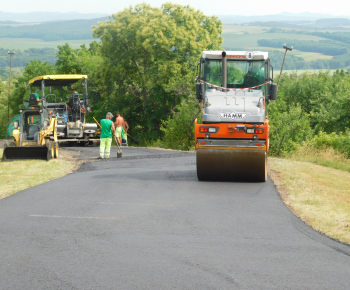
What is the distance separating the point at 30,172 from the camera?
16.6 meters

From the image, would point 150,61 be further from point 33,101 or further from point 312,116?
point 33,101

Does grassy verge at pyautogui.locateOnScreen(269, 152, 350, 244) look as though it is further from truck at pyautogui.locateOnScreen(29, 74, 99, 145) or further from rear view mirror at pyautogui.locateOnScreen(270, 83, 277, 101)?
truck at pyautogui.locateOnScreen(29, 74, 99, 145)

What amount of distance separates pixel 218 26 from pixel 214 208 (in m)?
37.3

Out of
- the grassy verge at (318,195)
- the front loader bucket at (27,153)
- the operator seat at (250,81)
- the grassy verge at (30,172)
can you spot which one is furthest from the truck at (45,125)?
the operator seat at (250,81)

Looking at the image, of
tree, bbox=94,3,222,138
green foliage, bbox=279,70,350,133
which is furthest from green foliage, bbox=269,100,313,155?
tree, bbox=94,3,222,138

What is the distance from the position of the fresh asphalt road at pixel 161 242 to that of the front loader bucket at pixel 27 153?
731 cm

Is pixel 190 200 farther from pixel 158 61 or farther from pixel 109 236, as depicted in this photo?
pixel 158 61

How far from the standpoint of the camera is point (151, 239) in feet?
25.8

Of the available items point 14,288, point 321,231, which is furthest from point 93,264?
point 321,231

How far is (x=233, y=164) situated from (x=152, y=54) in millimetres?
31594

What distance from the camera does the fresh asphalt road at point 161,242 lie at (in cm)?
600

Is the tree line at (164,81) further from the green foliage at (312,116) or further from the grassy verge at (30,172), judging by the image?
the grassy verge at (30,172)

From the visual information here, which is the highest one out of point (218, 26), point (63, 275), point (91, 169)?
point (218, 26)

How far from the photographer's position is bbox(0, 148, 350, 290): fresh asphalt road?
236 inches
